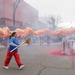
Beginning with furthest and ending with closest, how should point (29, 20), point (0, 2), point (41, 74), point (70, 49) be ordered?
point (29, 20) < point (0, 2) < point (70, 49) < point (41, 74)

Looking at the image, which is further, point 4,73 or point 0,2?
point 0,2

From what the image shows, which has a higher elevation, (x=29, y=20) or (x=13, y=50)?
(x=29, y=20)

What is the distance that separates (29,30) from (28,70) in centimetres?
1413

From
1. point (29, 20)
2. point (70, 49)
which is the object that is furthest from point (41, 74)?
point (29, 20)

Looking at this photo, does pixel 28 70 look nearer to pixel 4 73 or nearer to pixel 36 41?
pixel 4 73

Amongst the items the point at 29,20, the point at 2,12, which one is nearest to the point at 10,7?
the point at 2,12

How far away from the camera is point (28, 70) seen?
6598 millimetres

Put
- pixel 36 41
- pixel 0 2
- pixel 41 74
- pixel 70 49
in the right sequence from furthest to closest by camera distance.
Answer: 1. pixel 0 2
2. pixel 36 41
3. pixel 70 49
4. pixel 41 74

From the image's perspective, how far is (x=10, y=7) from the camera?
1278 inches

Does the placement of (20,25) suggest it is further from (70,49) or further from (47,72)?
(47,72)

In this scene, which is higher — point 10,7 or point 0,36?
point 10,7

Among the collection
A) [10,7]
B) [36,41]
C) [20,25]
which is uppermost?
[10,7]

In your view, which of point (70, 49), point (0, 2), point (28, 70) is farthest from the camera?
point (0, 2)

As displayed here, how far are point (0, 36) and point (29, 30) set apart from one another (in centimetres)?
385
